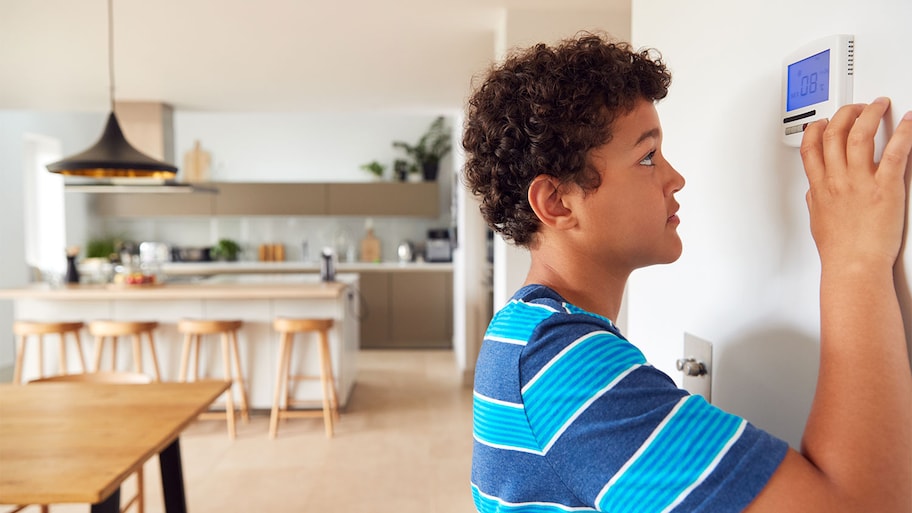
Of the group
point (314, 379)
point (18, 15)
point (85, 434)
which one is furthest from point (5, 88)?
point (85, 434)

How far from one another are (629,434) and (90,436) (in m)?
1.92

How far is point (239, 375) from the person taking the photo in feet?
16.3

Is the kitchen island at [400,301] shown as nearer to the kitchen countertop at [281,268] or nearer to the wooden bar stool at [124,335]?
the kitchen countertop at [281,268]

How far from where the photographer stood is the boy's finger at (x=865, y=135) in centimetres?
71

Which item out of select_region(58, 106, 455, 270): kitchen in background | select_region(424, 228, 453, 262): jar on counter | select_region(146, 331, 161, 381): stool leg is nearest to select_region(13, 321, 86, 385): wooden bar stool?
select_region(146, 331, 161, 381): stool leg

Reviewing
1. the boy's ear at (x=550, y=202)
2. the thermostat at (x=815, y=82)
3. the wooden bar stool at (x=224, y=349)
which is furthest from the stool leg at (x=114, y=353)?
the thermostat at (x=815, y=82)

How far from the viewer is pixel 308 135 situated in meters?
8.62

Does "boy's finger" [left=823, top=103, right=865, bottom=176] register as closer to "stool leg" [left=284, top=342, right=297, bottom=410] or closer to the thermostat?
the thermostat

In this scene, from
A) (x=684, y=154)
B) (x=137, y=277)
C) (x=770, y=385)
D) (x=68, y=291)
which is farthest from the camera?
(x=137, y=277)

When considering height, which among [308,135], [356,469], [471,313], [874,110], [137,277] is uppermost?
[308,135]

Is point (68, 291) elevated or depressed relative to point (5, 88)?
depressed

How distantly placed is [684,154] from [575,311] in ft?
2.04

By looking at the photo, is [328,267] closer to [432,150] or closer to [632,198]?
[432,150]

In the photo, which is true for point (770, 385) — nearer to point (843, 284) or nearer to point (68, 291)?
point (843, 284)
